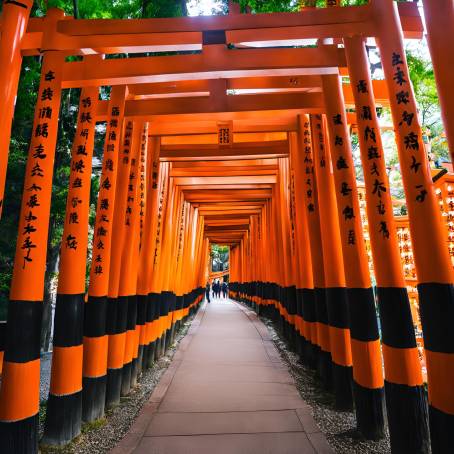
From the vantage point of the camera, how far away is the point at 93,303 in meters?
4.11

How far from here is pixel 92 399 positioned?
155 inches

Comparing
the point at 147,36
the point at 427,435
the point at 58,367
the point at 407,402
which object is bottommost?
the point at 427,435

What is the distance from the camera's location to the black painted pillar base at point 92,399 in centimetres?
388

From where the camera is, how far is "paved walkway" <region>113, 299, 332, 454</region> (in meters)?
3.25

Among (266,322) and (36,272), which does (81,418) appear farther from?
(266,322)

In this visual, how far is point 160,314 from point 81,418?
3.44 metres

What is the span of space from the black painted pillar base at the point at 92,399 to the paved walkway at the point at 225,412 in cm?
62

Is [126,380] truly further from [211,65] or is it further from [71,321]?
[211,65]

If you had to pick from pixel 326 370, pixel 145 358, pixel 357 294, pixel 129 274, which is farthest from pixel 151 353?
pixel 357 294

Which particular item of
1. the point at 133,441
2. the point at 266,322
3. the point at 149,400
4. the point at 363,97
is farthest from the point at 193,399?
the point at 266,322

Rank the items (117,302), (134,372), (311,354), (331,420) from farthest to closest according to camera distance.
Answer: (311,354), (134,372), (117,302), (331,420)

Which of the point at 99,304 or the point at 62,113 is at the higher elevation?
the point at 62,113

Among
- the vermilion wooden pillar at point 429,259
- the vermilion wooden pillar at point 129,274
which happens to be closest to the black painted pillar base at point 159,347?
the vermilion wooden pillar at point 129,274

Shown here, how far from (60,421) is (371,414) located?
3403 mm
